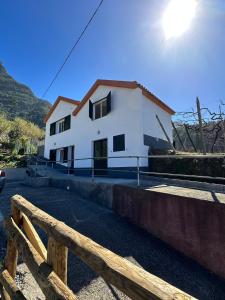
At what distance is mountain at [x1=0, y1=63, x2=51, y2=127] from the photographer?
182ft

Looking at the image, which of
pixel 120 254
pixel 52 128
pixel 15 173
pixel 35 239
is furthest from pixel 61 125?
pixel 35 239

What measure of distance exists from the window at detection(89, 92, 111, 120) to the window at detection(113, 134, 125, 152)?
189 centimetres

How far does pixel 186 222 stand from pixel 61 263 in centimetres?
392

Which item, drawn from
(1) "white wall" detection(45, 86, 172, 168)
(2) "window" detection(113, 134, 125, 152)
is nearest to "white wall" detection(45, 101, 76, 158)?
(1) "white wall" detection(45, 86, 172, 168)

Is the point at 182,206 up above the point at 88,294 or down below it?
above

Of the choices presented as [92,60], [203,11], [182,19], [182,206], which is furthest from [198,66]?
[182,206]

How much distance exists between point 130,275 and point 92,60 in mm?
10993

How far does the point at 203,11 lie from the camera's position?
7082 millimetres

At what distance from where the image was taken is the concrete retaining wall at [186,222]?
445 cm

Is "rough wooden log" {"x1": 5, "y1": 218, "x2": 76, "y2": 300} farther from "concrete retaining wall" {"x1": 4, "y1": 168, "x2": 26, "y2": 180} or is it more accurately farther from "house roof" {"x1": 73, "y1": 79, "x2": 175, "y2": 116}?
"concrete retaining wall" {"x1": 4, "y1": 168, "x2": 26, "y2": 180}

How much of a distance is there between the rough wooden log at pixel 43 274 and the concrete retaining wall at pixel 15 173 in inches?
626

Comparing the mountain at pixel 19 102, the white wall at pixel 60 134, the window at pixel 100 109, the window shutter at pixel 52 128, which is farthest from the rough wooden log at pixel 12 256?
the mountain at pixel 19 102

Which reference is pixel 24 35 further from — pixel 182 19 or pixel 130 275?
pixel 130 275

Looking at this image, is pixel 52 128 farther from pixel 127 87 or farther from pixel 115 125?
pixel 127 87
